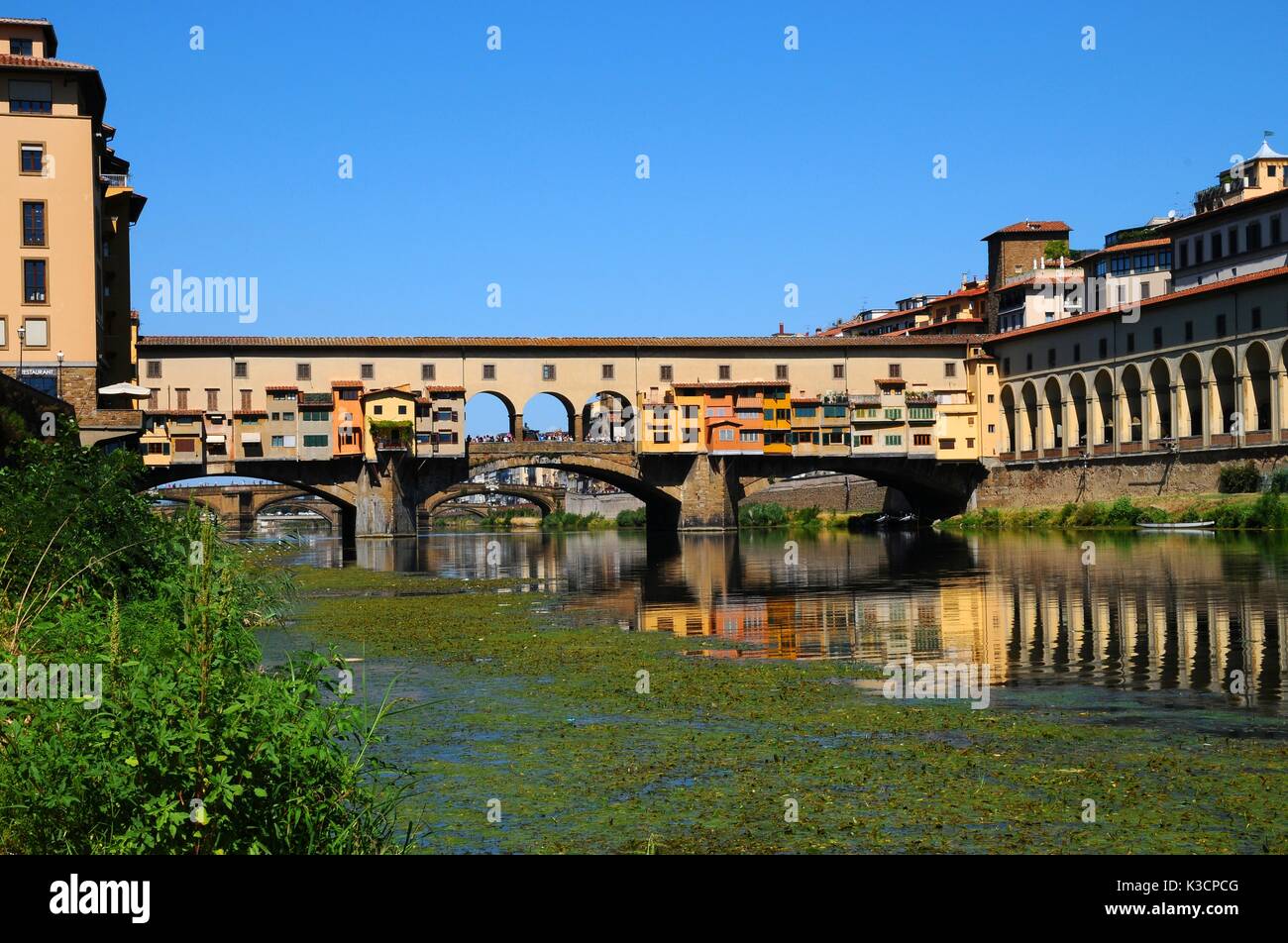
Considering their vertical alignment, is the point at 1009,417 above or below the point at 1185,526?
above

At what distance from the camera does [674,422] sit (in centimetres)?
9388

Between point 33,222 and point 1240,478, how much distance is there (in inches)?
2204

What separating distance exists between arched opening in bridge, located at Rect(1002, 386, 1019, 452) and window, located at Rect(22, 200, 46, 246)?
65102mm

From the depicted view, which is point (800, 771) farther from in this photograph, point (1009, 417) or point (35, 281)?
point (1009, 417)

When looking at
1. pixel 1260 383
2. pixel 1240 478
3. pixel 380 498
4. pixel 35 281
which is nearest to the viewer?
pixel 35 281

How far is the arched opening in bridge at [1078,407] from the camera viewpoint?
301ft

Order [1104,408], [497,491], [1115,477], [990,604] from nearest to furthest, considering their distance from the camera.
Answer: [990,604] → [1115,477] → [1104,408] → [497,491]

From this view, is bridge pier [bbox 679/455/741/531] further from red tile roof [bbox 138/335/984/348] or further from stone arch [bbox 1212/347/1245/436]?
stone arch [bbox 1212/347/1245/436]

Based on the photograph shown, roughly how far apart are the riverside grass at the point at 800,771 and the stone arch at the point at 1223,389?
61803mm

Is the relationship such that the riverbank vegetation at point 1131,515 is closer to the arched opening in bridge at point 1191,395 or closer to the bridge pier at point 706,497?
the arched opening in bridge at point 1191,395

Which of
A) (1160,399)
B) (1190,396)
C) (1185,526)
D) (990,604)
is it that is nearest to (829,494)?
(1160,399)

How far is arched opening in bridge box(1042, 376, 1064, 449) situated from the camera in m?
94.1

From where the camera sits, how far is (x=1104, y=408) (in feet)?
295
